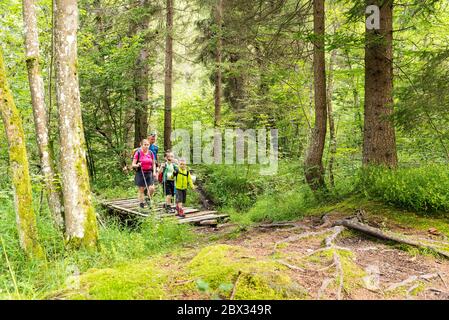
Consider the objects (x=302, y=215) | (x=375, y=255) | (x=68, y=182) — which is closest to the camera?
(x=375, y=255)

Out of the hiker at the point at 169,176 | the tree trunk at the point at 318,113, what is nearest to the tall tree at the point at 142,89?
the hiker at the point at 169,176

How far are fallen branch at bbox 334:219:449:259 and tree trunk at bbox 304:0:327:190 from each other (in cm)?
362

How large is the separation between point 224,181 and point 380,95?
853cm

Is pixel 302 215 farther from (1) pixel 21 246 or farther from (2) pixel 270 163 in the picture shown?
(2) pixel 270 163

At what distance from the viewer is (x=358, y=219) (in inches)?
261

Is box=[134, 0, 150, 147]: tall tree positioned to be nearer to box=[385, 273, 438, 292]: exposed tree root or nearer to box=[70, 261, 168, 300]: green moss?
box=[70, 261, 168, 300]: green moss

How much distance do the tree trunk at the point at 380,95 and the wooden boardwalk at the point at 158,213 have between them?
4687 mm

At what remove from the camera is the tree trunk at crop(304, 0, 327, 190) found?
9879 mm

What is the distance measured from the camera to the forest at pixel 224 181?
159 inches

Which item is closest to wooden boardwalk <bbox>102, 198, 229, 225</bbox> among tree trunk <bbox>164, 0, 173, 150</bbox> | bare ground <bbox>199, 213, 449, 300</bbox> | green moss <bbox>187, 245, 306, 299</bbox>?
bare ground <bbox>199, 213, 449, 300</bbox>

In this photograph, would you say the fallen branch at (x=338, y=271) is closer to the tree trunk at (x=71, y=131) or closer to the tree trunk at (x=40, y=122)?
the tree trunk at (x=71, y=131)

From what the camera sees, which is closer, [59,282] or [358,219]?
[59,282]
